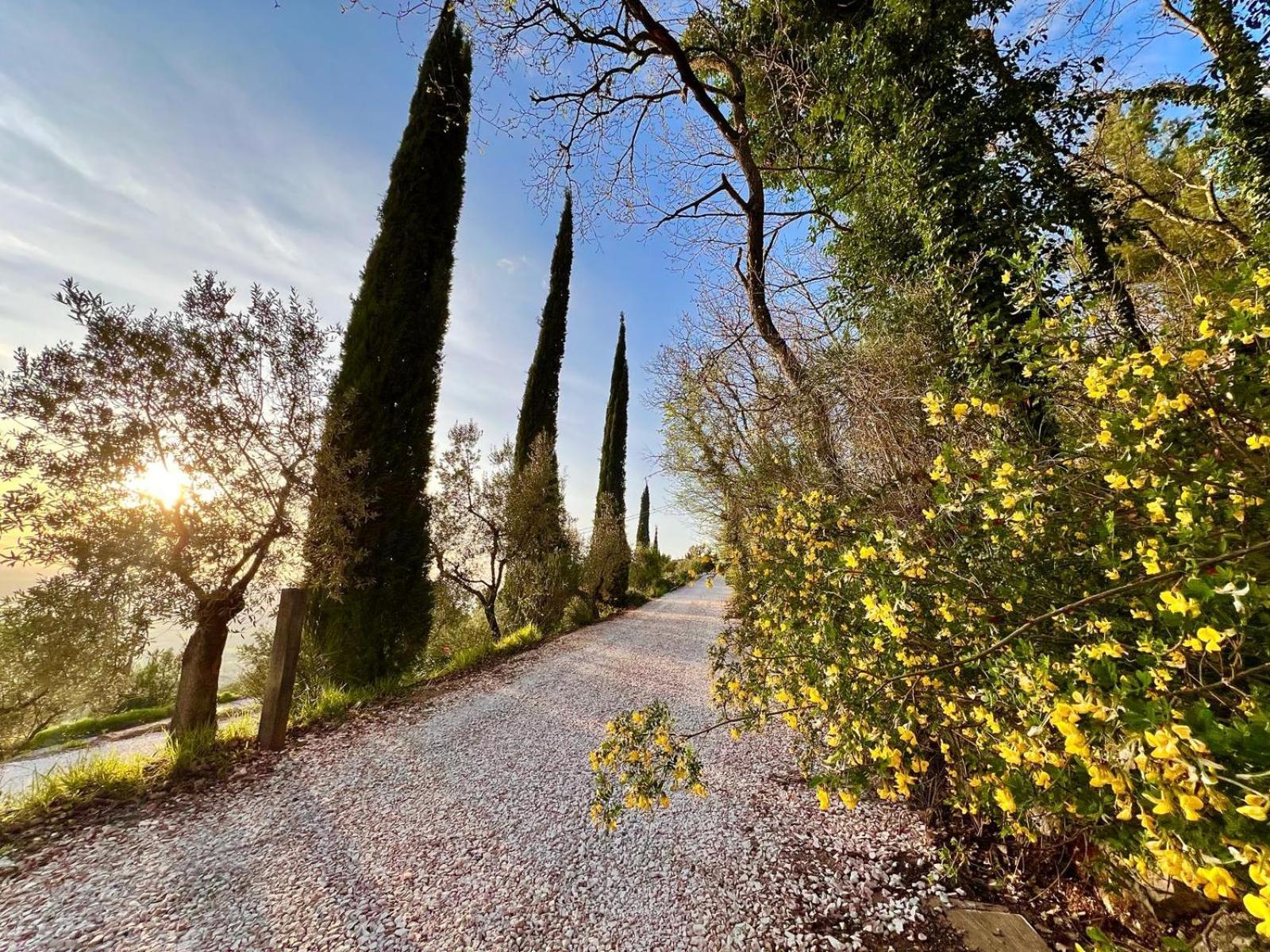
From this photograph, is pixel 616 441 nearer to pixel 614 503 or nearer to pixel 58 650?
pixel 614 503

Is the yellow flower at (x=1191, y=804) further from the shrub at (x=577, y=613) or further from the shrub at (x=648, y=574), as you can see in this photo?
the shrub at (x=648, y=574)

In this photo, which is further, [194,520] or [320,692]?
[320,692]

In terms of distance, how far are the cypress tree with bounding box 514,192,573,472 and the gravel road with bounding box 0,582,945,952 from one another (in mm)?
7126

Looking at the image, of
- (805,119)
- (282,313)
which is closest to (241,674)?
(282,313)

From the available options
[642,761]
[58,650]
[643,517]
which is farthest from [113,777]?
[643,517]

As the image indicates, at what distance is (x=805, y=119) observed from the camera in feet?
16.3

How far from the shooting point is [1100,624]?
1.16 m

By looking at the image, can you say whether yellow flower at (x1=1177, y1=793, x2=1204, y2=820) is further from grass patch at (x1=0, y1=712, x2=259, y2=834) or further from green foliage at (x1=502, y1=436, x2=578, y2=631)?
green foliage at (x1=502, y1=436, x2=578, y2=631)

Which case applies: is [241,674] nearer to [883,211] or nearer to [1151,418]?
[1151,418]

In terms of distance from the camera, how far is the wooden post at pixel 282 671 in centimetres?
359

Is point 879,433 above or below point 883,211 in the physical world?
below

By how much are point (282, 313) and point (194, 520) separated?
1958mm

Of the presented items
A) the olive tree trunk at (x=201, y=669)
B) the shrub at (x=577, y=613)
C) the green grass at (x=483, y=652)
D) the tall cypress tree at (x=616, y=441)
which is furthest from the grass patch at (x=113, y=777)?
the tall cypress tree at (x=616, y=441)

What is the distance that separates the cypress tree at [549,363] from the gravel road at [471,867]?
7126 millimetres
